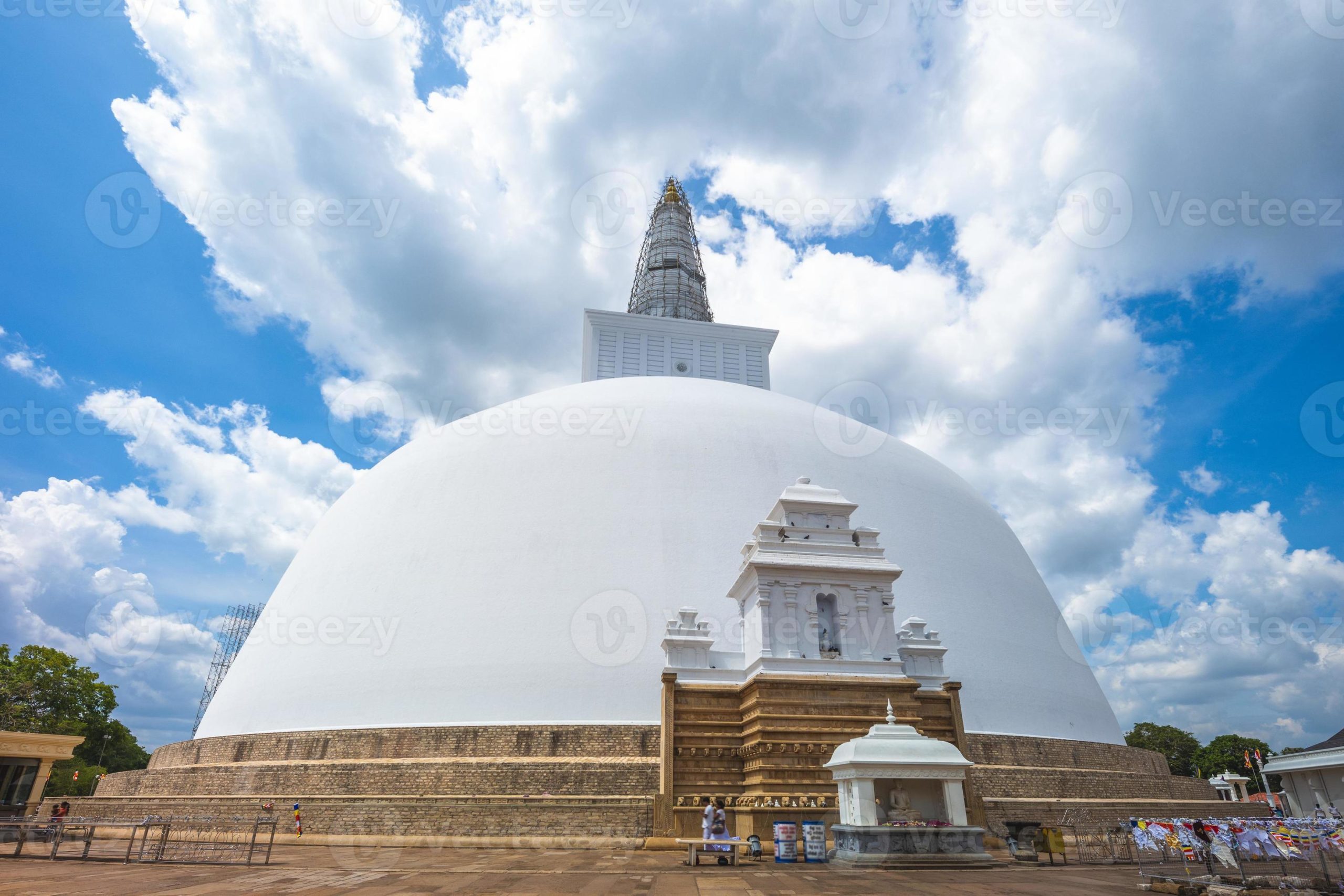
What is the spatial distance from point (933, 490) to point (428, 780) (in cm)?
1746

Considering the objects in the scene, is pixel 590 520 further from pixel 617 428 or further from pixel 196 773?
pixel 196 773

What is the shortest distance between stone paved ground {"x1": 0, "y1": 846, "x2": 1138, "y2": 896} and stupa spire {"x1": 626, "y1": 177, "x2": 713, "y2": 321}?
30402 millimetres

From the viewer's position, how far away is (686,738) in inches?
666

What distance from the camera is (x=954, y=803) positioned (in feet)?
44.4

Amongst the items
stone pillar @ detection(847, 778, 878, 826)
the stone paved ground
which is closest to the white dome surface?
the stone paved ground

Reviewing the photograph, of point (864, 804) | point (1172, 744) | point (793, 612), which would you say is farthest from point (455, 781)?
point (1172, 744)

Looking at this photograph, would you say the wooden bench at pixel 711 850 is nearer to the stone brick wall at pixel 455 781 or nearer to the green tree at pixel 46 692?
the stone brick wall at pixel 455 781

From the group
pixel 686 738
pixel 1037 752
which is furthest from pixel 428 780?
pixel 1037 752

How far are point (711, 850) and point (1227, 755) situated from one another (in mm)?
55862

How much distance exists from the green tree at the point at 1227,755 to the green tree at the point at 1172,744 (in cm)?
57

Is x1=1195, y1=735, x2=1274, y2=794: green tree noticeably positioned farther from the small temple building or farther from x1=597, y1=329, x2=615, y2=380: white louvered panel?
x1=597, y1=329, x2=615, y2=380: white louvered panel

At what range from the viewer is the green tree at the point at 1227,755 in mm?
52000

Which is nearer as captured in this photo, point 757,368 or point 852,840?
point 852,840

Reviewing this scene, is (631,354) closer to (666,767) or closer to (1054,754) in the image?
(666,767)
